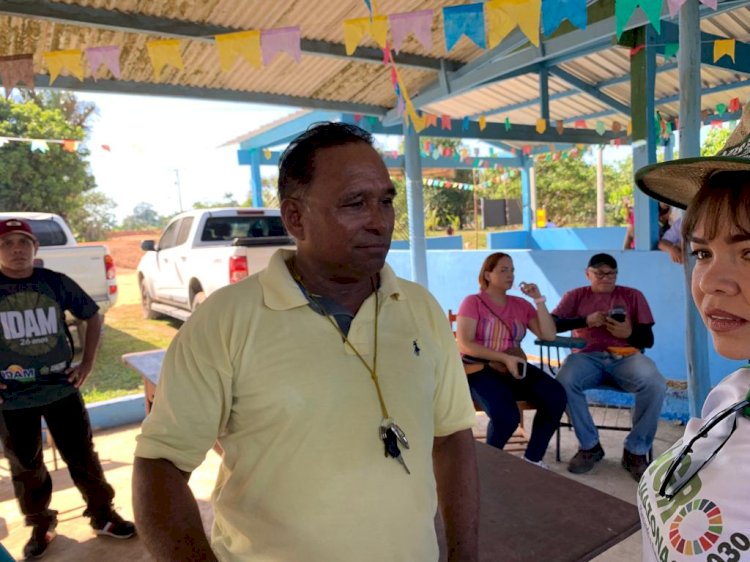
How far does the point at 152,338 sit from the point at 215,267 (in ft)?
7.67

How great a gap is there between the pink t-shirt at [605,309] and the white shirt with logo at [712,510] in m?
3.14

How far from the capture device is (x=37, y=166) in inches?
637

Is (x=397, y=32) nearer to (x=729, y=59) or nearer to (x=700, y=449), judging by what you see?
(x=700, y=449)

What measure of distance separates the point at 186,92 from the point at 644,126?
449 cm

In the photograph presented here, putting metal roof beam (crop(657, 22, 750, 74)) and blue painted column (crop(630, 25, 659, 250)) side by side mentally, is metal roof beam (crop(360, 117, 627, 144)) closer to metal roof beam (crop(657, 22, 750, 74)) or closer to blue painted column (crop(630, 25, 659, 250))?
metal roof beam (crop(657, 22, 750, 74))

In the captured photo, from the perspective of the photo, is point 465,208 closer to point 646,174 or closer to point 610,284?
point 610,284

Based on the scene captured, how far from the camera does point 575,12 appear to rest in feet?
9.68

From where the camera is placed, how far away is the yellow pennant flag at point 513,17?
2.96m

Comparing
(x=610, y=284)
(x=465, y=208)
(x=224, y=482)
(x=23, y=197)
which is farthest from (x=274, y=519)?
(x=465, y=208)

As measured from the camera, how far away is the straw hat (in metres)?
0.80

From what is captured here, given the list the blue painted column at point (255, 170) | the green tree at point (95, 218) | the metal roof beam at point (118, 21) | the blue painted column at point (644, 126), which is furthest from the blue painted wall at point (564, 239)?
the green tree at point (95, 218)

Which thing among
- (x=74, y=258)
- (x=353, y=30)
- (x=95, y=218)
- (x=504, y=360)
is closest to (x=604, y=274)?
(x=504, y=360)

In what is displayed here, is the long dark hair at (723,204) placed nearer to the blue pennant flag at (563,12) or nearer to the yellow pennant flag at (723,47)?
the blue pennant flag at (563,12)

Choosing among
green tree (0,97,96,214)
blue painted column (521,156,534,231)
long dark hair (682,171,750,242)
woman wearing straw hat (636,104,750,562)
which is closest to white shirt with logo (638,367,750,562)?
woman wearing straw hat (636,104,750,562)
